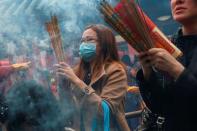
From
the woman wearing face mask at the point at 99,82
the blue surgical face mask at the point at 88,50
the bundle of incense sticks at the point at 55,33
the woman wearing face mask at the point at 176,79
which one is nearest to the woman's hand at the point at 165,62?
the woman wearing face mask at the point at 176,79

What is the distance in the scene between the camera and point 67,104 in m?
3.21

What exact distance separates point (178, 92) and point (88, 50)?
1.40 m

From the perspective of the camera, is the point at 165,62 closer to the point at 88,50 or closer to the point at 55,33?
the point at 55,33

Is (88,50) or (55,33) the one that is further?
(88,50)

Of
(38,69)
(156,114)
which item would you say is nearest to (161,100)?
(156,114)

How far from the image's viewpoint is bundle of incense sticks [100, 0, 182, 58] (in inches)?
86.7

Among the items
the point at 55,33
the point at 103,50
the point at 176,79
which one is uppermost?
Answer: the point at 55,33

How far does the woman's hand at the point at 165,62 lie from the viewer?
216 cm

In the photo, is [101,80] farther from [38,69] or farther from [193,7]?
[193,7]

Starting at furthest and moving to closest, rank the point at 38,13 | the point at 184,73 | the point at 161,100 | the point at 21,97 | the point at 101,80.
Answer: the point at 38,13 → the point at 101,80 → the point at 21,97 → the point at 161,100 → the point at 184,73

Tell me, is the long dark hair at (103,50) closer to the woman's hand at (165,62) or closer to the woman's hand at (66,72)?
the woman's hand at (66,72)

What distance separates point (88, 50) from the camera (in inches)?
137

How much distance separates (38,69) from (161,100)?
1.72 meters

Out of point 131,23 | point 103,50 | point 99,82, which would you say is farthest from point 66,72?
point 131,23
